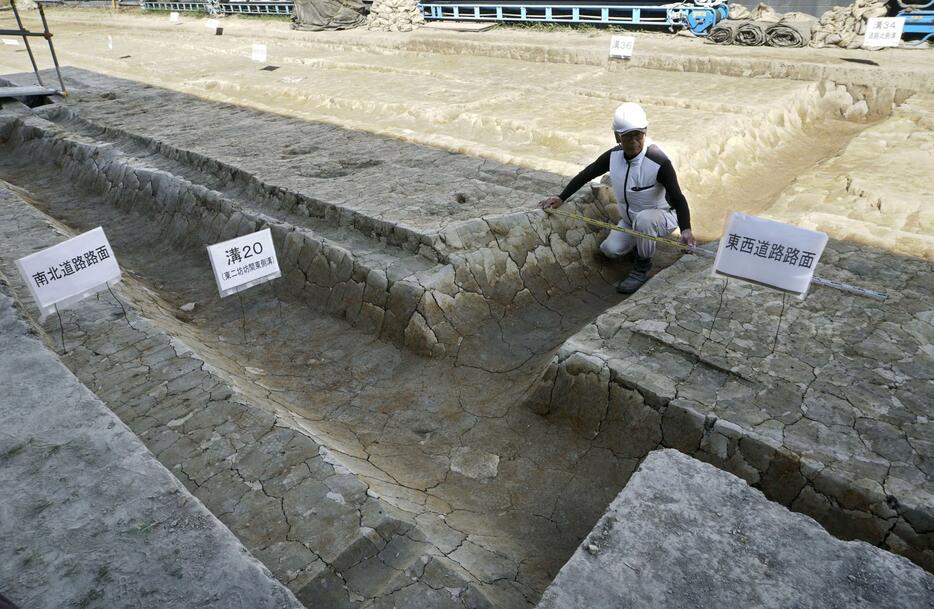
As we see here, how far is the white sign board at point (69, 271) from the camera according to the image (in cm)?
338

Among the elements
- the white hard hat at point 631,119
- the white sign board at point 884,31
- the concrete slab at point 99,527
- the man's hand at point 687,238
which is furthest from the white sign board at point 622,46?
the concrete slab at point 99,527

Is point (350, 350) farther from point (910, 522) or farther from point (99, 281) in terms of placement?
point (910, 522)

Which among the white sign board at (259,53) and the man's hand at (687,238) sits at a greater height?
the white sign board at (259,53)

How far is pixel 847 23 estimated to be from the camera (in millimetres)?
9508

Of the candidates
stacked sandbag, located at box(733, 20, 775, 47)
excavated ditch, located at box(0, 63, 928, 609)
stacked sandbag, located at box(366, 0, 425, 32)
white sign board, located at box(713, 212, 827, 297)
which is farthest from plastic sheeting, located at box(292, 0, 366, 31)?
white sign board, located at box(713, 212, 827, 297)

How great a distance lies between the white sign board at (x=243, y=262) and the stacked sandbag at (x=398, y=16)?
38.4 ft

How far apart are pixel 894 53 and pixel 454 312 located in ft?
27.6

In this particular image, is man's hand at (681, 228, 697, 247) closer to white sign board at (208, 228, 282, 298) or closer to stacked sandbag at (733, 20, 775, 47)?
white sign board at (208, 228, 282, 298)

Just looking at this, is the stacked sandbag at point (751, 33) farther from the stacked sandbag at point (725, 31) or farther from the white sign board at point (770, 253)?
the white sign board at point (770, 253)

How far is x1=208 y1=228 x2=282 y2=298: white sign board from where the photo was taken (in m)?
3.93

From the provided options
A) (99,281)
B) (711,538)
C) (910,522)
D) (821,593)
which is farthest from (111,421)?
(910,522)

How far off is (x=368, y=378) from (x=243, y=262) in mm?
1105

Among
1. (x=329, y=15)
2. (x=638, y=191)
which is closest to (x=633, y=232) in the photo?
(x=638, y=191)

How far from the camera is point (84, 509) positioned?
2.01 meters
